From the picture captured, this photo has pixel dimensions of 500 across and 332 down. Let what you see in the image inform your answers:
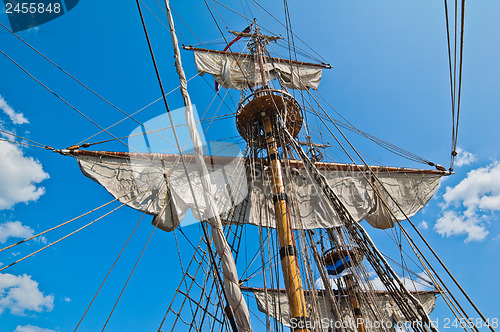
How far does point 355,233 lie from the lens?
19.7ft

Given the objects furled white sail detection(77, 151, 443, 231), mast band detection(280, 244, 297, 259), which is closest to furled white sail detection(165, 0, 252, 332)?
mast band detection(280, 244, 297, 259)

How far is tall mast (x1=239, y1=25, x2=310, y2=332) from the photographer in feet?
18.5

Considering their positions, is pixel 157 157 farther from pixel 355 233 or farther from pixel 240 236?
pixel 355 233

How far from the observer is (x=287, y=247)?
6332 mm

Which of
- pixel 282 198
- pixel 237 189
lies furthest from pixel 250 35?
pixel 282 198

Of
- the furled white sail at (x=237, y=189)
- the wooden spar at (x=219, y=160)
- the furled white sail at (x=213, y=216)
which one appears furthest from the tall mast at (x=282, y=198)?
the furled white sail at (x=213, y=216)

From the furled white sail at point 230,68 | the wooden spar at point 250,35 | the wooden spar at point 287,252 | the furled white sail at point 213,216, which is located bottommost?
the furled white sail at point 213,216

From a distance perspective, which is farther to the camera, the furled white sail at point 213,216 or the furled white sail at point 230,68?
the furled white sail at point 230,68

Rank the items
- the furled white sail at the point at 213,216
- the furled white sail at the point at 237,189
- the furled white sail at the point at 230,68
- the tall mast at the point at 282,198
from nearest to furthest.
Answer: the furled white sail at the point at 213,216
the tall mast at the point at 282,198
the furled white sail at the point at 237,189
the furled white sail at the point at 230,68

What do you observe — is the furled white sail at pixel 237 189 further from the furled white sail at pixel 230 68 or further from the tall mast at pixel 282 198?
the furled white sail at pixel 230 68

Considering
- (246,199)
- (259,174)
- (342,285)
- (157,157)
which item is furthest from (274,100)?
(342,285)

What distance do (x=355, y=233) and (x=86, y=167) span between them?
640 centimetres

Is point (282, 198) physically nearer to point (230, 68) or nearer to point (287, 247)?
point (287, 247)

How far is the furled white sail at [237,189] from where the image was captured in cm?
761
